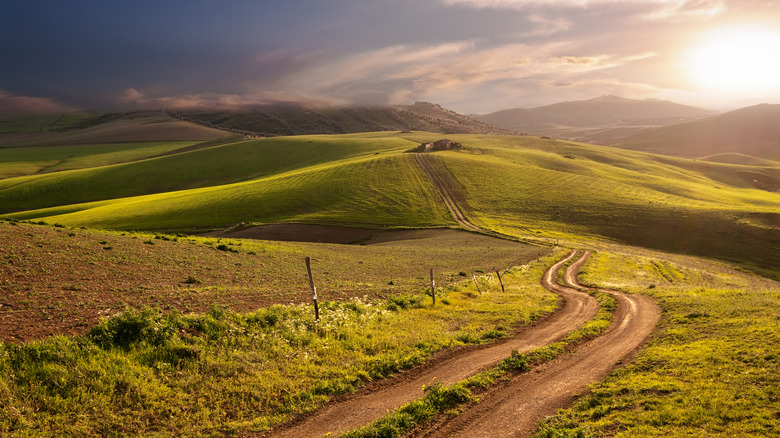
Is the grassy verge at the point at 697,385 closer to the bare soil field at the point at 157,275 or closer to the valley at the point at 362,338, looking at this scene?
the valley at the point at 362,338

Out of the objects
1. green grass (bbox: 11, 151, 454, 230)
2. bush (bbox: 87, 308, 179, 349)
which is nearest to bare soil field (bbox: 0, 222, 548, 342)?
bush (bbox: 87, 308, 179, 349)

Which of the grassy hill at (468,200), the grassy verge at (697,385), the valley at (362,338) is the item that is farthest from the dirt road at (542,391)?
the grassy hill at (468,200)

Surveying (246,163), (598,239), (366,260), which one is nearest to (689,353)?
(366,260)

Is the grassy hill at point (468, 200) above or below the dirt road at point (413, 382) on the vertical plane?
above

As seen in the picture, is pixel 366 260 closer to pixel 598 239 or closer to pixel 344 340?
pixel 344 340

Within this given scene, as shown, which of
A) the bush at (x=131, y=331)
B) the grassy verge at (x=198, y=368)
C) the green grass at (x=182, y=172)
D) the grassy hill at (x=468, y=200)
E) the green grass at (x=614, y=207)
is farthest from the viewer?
the green grass at (x=182, y=172)

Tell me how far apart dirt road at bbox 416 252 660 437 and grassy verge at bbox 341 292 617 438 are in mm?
395

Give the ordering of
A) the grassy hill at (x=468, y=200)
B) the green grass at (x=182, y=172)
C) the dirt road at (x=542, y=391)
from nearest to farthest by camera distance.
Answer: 1. the dirt road at (x=542, y=391)
2. the grassy hill at (x=468, y=200)
3. the green grass at (x=182, y=172)

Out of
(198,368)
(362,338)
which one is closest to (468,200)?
(362,338)

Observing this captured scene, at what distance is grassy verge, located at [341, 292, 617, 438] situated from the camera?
431 inches

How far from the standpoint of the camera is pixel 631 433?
10.2m

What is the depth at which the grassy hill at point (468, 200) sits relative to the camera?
248 feet

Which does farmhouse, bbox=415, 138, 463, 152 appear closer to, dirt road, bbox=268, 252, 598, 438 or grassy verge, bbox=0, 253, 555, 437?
dirt road, bbox=268, 252, 598, 438

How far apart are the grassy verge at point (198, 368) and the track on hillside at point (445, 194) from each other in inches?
2400
